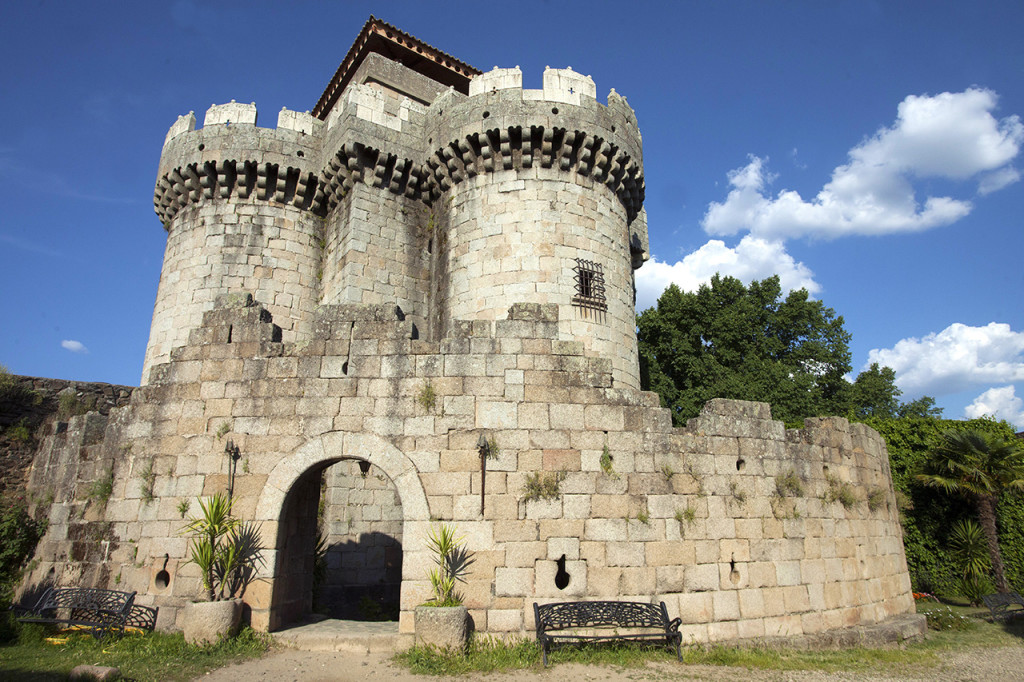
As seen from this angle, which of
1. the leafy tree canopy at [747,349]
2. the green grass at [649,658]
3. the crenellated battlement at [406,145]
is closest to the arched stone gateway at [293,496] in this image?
the green grass at [649,658]

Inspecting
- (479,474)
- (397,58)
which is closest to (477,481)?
(479,474)

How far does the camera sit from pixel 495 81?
13594 millimetres

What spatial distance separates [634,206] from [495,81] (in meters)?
4.55

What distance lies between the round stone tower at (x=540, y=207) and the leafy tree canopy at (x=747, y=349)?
11.6 metres

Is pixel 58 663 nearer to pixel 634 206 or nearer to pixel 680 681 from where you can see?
pixel 680 681

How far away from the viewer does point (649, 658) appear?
7238 mm

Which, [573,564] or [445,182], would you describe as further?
[445,182]

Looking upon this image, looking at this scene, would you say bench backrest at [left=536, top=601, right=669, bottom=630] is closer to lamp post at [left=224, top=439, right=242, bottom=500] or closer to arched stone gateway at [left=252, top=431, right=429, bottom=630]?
arched stone gateway at [left=252, top=431, right=429, bottom=630]

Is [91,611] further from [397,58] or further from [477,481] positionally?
[397,58]

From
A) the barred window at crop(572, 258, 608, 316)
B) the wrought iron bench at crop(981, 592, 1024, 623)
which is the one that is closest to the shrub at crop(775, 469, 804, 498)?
the barred window at crop(572, 258, 608, 316)

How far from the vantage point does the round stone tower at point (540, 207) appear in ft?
41.0

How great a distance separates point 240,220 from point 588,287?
891 cm

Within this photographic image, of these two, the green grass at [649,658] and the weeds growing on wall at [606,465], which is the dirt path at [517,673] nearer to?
the green grass at [649,658]

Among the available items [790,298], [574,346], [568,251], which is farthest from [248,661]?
[790,298]
